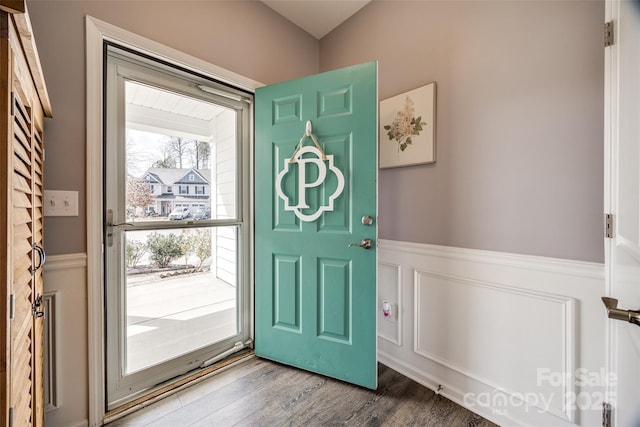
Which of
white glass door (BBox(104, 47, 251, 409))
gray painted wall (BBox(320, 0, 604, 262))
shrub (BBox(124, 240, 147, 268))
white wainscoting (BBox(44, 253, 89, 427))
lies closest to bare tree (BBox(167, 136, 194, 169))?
white glass door (BBox(104, 47, 251, 409))

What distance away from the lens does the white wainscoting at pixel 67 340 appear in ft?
4.09

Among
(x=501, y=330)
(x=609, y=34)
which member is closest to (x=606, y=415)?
(x=501, y=330)

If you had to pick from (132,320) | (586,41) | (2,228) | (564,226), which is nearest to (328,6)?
(586,41)

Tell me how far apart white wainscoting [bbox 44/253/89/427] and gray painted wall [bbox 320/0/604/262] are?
5.87 feet

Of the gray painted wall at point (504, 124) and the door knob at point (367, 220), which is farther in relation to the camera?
the door knob at point (367, 220)

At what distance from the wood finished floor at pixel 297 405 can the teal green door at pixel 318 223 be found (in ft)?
0.37

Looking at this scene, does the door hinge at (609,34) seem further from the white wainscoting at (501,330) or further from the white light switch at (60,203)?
the white light switch at (60,203)

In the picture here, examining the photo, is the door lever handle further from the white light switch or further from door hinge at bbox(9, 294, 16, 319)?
the white light switch

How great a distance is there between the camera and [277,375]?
5.89 feet

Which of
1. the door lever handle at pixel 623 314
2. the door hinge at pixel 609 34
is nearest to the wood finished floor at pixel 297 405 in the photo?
the door lever handle at pixel 623 314

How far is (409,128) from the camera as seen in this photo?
1.75 m

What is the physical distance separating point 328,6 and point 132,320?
8.38 ft

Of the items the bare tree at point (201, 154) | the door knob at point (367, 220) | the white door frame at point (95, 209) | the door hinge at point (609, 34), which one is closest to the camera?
the door hinge at point (609, 34)

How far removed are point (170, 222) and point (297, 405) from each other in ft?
4.36
